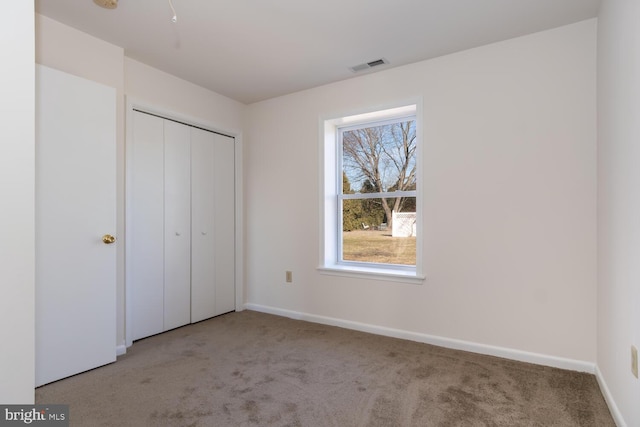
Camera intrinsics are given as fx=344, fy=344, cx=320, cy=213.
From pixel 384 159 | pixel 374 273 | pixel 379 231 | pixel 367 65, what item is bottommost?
Answer: pixel 374 273

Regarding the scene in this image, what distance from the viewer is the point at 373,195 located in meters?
3.44

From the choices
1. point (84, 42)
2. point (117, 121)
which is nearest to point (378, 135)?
point (117, 121)

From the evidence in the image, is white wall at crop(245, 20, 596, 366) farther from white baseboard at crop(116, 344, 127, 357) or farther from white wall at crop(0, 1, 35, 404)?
white wall at crop(0, 1, 35, 404)

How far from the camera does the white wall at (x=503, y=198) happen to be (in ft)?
7.80

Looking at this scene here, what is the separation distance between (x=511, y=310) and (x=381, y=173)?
1.64m

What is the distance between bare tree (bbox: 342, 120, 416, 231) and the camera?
10.8 feet

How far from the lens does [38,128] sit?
7.23 ft

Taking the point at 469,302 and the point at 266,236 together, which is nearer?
the point at 469,302

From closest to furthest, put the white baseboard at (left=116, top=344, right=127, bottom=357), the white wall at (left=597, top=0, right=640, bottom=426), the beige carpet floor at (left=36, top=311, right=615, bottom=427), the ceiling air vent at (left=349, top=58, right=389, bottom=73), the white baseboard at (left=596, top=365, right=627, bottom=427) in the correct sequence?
the white wall at (left=597, top=0, right=640, bottom=426) < the white baseboard at (left=596, top=365, right=627, bottom=427) < the beige carpet floor at (left=36, top=311, right=615, bottom=427) < the white baseboard at (left=116, top=344, right=127, bottom=357) < the ceiling air vent at (left=349, top=58, right=389, bottom=73)

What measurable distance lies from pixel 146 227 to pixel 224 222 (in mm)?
912

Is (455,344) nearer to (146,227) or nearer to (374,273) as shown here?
(374,273)

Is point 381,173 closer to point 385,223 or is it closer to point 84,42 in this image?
point 385,223

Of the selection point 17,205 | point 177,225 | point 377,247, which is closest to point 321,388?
point 377,247

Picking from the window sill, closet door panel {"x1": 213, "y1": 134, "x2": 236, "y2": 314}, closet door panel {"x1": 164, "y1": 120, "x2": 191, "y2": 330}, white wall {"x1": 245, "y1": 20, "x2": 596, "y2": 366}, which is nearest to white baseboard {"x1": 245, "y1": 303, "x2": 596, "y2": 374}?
white wall {"x1": 245, "y1": 20, "x2": 596, "y2": 366}
